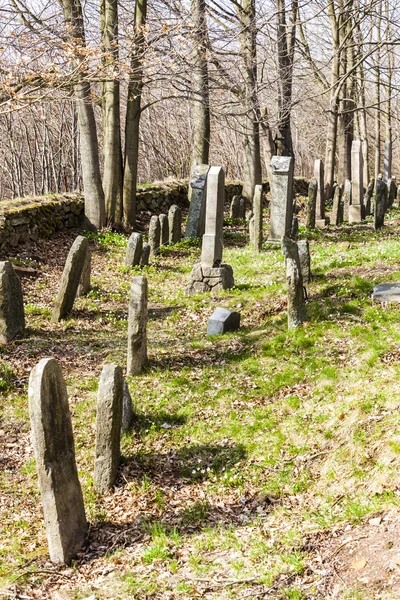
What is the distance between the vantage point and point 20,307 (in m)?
10.3

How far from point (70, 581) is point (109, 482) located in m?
1.37

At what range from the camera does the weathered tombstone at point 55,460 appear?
522 centimetres

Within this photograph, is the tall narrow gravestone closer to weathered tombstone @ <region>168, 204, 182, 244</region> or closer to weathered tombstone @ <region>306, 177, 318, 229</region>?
weathered tombstone @ <region>168, 204, 182, 244</region>

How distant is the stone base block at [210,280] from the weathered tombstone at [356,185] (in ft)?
35.3

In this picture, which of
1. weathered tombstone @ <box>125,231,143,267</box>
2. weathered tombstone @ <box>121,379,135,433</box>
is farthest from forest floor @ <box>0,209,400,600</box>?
weathered tombstone @ <box>125,231,143,267</box>

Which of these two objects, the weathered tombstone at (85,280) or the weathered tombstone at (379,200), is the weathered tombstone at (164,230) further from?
the weathered tombstone at (379,200)

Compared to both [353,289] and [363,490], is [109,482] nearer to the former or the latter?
[363,490]

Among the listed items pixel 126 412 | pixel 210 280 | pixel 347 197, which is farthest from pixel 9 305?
pixel 347 197

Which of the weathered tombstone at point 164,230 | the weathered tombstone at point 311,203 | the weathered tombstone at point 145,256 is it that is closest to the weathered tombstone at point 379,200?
the weathered tombstone at point 311,203

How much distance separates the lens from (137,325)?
28.6 feet

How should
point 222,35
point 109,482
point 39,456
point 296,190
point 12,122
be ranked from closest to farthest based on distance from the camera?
point 39,456 < point 109,482 < point 222,35 < point 12,122 < point 296,190

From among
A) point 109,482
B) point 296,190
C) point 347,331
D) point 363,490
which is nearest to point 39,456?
point 109,482

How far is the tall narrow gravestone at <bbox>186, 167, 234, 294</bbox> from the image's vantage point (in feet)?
40.9

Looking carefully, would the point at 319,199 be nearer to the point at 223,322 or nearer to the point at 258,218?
the point at 258,218
